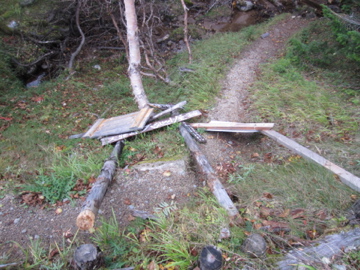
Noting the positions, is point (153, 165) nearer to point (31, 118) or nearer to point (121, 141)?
point (121, 141)

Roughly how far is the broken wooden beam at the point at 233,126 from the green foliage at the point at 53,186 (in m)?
2.66

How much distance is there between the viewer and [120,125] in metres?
5.22

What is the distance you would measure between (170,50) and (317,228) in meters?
10.2

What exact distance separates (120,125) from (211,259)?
3.73 metres

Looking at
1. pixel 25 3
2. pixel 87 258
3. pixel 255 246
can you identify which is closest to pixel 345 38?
pixel 255 246

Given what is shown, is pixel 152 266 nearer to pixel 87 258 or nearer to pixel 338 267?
pixel 87 258

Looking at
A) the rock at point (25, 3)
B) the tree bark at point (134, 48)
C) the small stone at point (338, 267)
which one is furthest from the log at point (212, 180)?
the rock at point (25, 3)

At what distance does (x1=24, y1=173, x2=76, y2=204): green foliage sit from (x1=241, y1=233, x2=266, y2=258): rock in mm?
2680

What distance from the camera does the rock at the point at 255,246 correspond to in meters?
2.24

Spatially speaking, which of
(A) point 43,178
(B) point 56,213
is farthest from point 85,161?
(B) point 56,213

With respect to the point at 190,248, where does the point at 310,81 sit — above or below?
below

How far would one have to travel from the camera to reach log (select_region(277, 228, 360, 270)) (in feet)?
6.82

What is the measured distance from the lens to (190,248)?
2520mm

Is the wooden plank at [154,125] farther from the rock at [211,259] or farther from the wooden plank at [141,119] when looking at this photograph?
the rock at [211,259]
